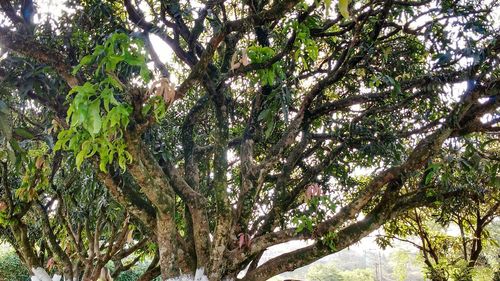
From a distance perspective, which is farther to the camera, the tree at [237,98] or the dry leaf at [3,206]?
the dry leaf at [3,206]

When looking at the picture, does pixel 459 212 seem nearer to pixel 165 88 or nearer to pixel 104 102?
pixel 165 88

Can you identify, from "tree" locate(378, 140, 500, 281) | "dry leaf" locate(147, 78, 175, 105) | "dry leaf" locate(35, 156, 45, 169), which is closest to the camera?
"dry leaf" locate(147, 78, 175, 105)

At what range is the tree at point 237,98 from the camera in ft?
8.06

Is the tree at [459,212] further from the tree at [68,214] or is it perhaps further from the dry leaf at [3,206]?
the dry leaf at [3,206]

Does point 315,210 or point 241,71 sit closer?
point 241,71

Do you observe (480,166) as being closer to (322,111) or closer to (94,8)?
(322,111)

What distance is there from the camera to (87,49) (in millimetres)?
2750

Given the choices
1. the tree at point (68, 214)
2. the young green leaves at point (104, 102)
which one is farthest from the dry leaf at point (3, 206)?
the young green leaves at point (104, 102)

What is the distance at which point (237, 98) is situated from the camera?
4.61 metres

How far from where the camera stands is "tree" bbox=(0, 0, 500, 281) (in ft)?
8.06

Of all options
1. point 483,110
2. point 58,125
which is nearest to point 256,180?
point 58,125

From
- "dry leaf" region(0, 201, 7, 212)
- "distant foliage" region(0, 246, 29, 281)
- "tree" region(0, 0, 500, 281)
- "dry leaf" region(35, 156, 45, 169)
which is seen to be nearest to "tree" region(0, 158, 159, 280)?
"dry leaf" region(0, 201, 7, 212)

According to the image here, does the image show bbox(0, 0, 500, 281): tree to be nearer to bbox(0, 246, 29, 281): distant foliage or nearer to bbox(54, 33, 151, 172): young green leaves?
bbox(54, 33, 151, 172): young green leaves

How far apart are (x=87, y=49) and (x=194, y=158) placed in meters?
1.63
